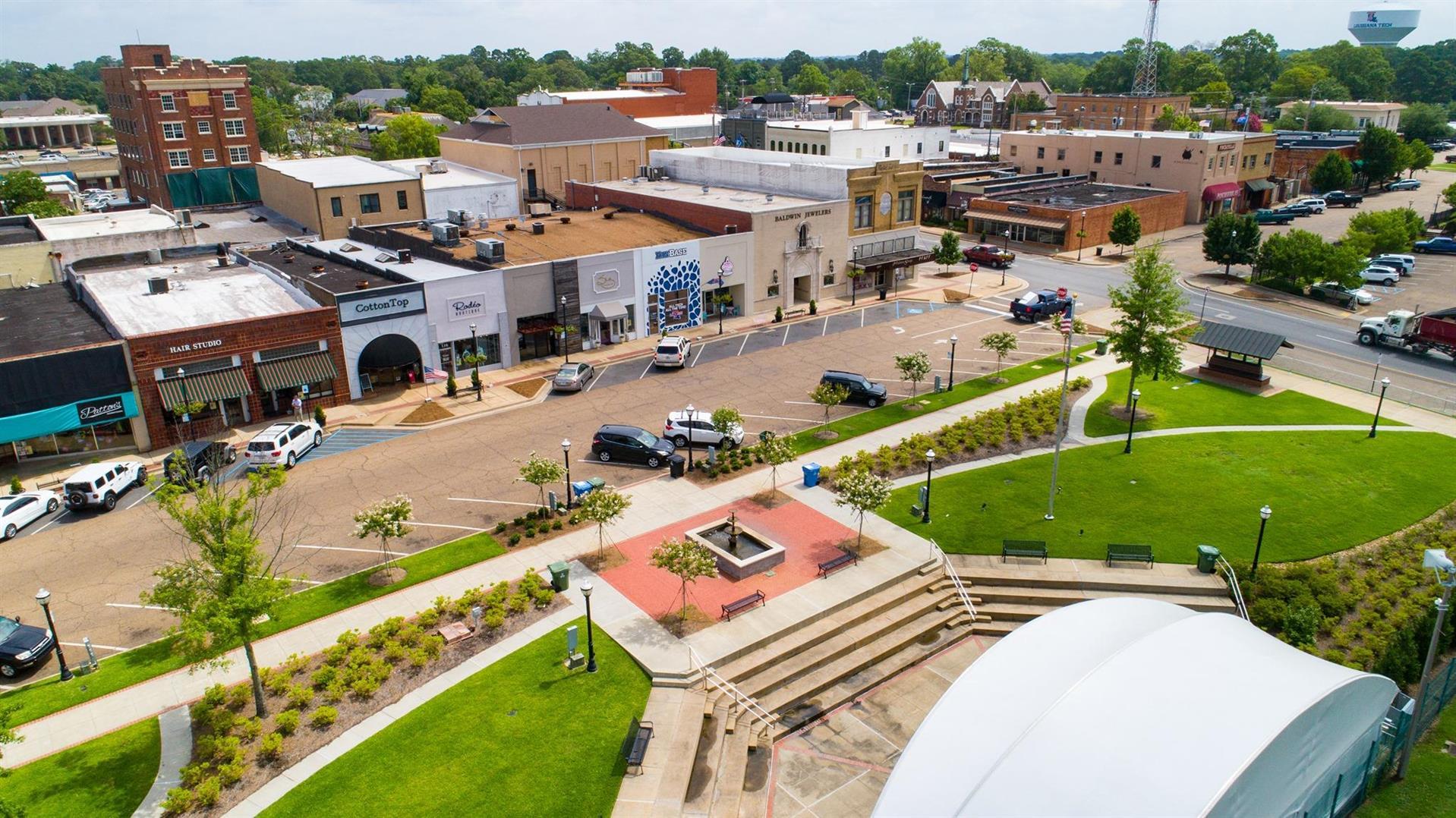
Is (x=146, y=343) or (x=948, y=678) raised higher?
(x=146, y=343)

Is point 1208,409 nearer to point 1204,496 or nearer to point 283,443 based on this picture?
point 1204,496

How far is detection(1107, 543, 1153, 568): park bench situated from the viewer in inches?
1158

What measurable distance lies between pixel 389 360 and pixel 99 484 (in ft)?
48.9

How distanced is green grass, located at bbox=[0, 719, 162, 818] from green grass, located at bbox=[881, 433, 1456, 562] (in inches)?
921

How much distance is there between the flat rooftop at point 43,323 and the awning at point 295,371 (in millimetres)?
6277

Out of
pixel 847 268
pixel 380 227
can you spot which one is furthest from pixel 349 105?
pixel 847 268

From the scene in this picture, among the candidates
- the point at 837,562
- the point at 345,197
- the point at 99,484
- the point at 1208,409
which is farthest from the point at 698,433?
the point at 345,197

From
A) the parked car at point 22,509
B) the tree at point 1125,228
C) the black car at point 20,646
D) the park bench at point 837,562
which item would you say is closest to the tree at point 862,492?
the park bench at point 837,562

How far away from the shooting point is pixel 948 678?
25.7 metres

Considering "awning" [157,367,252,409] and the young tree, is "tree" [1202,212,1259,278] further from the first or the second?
"awning" [157,367,252,409]

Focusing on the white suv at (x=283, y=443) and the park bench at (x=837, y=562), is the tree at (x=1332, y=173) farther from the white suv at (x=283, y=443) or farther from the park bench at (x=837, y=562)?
the white suv at (x=283, y=443)

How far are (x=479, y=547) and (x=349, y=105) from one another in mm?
192431

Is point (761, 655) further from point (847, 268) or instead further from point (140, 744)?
point (847, 268)

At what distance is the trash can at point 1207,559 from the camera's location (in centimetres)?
2894
